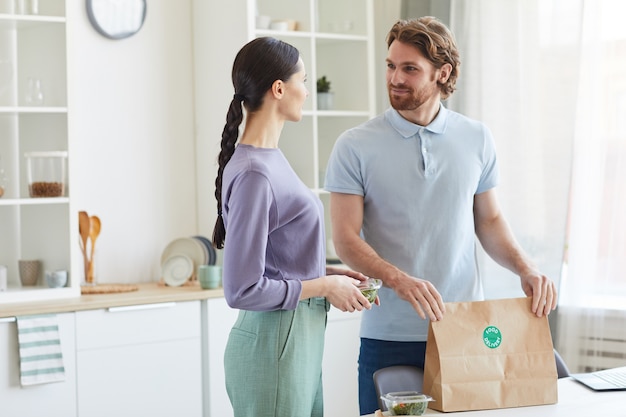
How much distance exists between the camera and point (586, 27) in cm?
357

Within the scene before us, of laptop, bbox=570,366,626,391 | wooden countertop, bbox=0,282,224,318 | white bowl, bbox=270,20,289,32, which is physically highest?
white bowl, bbox=270,20,289,32

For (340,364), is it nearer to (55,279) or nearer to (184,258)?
(184,258)

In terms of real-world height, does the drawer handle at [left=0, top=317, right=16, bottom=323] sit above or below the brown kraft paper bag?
below

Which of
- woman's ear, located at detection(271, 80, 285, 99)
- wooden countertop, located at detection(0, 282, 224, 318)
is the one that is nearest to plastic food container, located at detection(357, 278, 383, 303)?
woman's ear, located at detection(271, 80, 285, 99)

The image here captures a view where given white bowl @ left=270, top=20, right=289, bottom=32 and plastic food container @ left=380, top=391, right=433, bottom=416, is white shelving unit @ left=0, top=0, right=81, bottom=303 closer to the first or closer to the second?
white bowl @ left=270, top=20, right=289, bottom=32

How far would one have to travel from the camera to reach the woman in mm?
1971

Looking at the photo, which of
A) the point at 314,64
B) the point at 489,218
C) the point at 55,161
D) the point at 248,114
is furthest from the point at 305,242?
the point at 314,64

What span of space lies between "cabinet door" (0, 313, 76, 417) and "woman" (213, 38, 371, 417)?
1506mm

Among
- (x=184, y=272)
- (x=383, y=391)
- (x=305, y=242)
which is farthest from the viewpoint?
(x=184, y=272)

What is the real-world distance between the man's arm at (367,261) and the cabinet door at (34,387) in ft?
4.73

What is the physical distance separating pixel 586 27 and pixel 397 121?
4.73 feet

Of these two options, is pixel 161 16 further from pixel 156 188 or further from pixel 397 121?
pixel 397 121

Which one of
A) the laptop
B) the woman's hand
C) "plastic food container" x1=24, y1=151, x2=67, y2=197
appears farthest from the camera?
"plastic food container" x1=24, y1=151, x2=67, y2=197

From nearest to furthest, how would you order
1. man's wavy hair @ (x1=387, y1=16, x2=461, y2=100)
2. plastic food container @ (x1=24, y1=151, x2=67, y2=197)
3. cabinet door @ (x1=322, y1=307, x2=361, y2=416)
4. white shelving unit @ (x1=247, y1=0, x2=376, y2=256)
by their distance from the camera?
man's wavy hair @ (x1=387, y1=16, x2=461, y2=100), plastic food container @ (x1=24, y1=151, x2=67, y2=197), cabinet door @ (x1=322, y1=307, x2=361, y2=416), white shelving unit @ (x1=247, y1=0, x2=376, y2=256)
